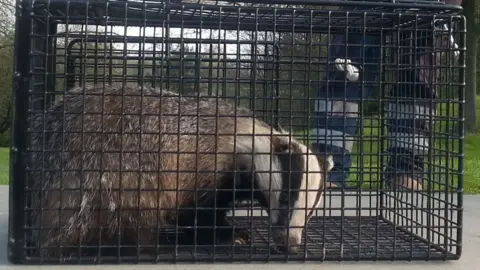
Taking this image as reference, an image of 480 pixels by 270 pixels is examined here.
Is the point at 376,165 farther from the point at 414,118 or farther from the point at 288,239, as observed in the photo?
the point at 288,239

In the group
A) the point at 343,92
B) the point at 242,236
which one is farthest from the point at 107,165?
the point at 343,92

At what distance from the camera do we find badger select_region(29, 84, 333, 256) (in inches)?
109

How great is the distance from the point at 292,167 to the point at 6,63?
74.8ft

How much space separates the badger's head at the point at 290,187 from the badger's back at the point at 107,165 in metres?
0.25

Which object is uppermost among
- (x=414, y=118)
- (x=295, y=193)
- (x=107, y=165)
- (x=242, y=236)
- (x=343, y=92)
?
(x=343, y=92)

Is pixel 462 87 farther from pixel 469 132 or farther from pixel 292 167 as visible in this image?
pixel 469 132

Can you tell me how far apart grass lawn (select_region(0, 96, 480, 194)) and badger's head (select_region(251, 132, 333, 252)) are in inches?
8.5

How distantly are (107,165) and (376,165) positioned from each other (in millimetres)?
1743

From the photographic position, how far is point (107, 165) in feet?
9.21

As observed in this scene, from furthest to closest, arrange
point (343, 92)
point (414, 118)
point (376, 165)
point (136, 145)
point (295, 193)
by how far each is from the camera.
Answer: point (376, 165) → point (343, 92) → point (414, 118) → point (295, 193) → point (136, 145)

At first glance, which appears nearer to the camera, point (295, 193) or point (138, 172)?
point (138, 172)

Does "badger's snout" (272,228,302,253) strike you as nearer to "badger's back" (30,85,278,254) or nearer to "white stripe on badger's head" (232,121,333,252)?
"white stripe on badger's head" (232,121,333,252)

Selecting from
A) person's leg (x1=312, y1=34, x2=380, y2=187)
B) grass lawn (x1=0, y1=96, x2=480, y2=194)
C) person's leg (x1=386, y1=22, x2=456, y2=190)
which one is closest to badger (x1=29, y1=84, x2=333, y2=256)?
person's leg (x1=312, y1=34, x2=380, y2=187)


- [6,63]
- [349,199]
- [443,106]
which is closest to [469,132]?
[6,63]
